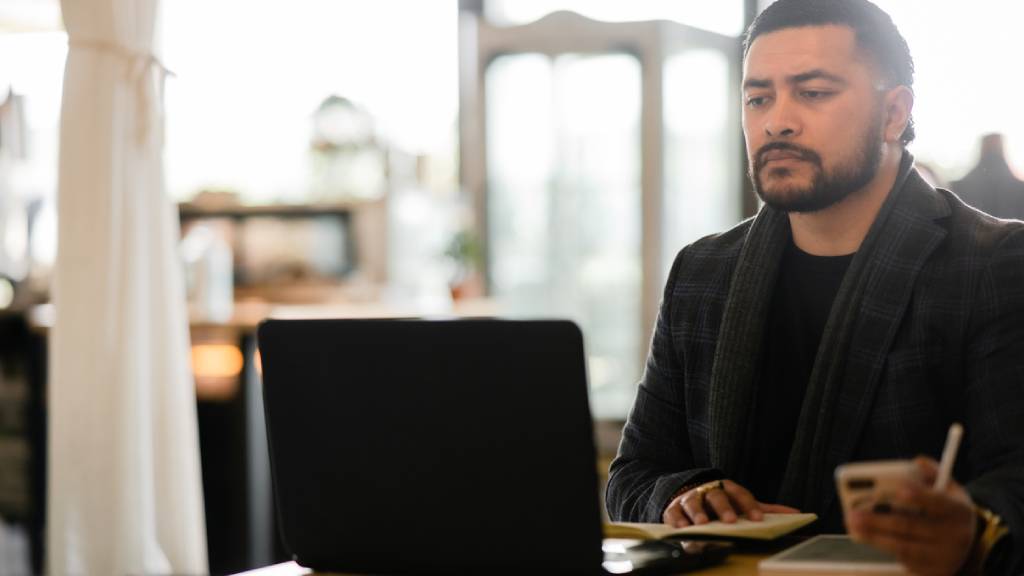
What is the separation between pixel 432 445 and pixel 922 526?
473mm

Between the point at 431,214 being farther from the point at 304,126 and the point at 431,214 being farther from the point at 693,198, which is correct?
the point at 693,198

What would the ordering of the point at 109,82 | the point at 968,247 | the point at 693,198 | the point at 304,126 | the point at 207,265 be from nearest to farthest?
the point at 968,247, the point at 109,82, the point at 207,265, the point at 693,198, the point at 304,126

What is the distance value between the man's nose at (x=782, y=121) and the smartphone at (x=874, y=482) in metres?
0.69

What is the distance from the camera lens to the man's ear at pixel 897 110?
1856 mm

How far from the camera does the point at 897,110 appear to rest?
6.13 ft

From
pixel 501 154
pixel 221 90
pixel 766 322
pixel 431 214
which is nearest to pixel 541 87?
pixel 501 154

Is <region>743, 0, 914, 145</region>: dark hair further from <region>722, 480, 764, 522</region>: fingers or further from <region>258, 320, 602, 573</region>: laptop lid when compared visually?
<region>258, 320, 602, 573</region>: laptop lid

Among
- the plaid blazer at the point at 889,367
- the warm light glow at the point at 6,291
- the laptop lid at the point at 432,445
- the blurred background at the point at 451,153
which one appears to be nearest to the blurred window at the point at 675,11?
the blurred background at the point at 451,153

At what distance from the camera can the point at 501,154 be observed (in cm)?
691

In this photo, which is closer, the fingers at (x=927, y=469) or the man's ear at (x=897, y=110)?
the fingers at (x=927, y=469)

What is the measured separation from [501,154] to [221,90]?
1.82 m

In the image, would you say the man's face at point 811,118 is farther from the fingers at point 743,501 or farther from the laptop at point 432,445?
the laptop at point 432,445

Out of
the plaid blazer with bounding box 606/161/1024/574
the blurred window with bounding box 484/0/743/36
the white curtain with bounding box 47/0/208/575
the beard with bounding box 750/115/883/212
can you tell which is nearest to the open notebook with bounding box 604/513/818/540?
the plaid blazer with bounding box 606/161/1024/574

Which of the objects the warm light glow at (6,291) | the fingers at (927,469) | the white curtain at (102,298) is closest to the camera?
the fingers at (927,469)
